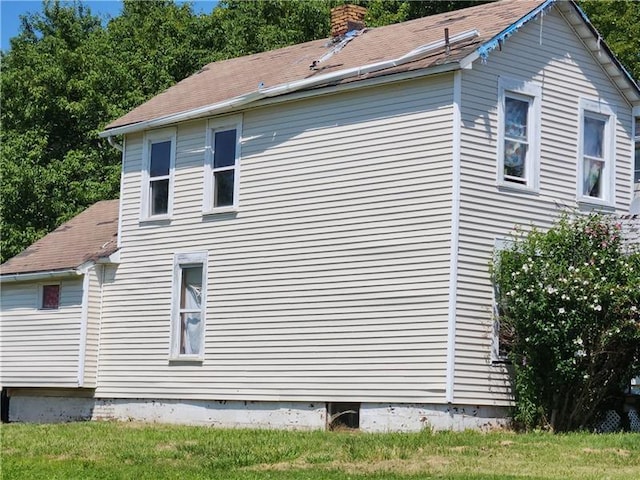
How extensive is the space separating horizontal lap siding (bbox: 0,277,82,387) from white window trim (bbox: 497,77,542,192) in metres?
10.4

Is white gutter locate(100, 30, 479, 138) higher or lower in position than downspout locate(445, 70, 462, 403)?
higher

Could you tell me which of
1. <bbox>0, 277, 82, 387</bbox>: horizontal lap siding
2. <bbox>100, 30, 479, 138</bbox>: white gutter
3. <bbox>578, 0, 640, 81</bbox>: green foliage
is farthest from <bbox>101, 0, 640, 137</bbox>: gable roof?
<bbox>578, 0, 640, 81</bbox>: green foliage

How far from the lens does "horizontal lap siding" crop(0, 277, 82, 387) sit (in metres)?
26.7

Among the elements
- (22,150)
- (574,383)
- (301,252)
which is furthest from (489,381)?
(22,150)

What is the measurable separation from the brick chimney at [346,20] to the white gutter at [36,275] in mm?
7879

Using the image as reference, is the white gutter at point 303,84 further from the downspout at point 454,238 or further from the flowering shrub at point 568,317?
the flowering shrub at point 568,317

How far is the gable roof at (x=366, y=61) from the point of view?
21.7 m

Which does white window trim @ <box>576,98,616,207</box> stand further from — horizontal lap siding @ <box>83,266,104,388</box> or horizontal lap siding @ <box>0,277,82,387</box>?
horizontal lap siding @ <box>0,277,82,387</box>

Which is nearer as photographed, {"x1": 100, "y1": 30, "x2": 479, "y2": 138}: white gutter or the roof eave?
{"x1": 100, "y1": 30, "x2": 479, "y2": 138}: white gutter

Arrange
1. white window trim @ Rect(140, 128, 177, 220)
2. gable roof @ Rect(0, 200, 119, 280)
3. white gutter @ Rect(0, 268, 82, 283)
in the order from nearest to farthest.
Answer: white window trim @ Rect(140, 128, 177, 220) → white gutter @ Rect(0, 268, 82, 283) → gable roof @ Rect(0, 200, 119, 280)

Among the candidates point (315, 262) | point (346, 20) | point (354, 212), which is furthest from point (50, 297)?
point (346, 20)

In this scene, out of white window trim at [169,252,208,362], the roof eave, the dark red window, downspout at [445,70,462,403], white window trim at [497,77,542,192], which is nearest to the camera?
downspout at [445,70,462,403]

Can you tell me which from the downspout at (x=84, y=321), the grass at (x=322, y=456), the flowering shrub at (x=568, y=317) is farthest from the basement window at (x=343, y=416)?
the downspout at (x=84, y=321)

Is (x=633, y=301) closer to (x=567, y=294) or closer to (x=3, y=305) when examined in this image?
(x=567, y=294)
